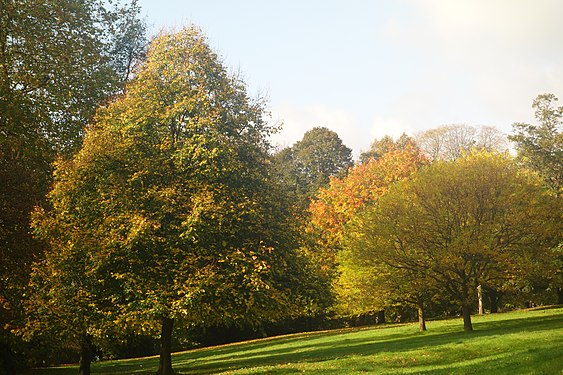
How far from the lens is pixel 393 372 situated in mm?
18469

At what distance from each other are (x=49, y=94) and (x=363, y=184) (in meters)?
33.9

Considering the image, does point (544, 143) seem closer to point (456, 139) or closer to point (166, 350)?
point (456, 139)

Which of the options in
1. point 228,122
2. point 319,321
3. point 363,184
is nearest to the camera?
point 228,122

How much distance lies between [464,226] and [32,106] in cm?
2388

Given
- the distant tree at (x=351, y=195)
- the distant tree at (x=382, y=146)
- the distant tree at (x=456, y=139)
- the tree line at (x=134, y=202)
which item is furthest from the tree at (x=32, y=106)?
the distant tree at (x=456, y=139)

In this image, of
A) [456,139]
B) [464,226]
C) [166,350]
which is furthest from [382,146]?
[166,350]

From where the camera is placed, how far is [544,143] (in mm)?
51781

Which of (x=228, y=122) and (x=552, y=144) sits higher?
(x=552, y=144)

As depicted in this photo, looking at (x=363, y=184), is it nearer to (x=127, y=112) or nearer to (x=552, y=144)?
(x=552, y=144)

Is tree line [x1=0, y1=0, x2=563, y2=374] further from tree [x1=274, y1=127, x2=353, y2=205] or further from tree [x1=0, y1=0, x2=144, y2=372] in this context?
tree [x1=274, y1=127, x2=353, y2=205]

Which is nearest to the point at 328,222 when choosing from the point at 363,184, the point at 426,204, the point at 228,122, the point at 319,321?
the point at 363,184

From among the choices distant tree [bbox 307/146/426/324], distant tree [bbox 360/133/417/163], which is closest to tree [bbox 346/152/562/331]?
distant tree [bbox 307/146/426/324]

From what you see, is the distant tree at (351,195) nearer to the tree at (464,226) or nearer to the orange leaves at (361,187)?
the orange leaves at (361,187)

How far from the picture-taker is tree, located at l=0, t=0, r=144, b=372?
20.9 meters
